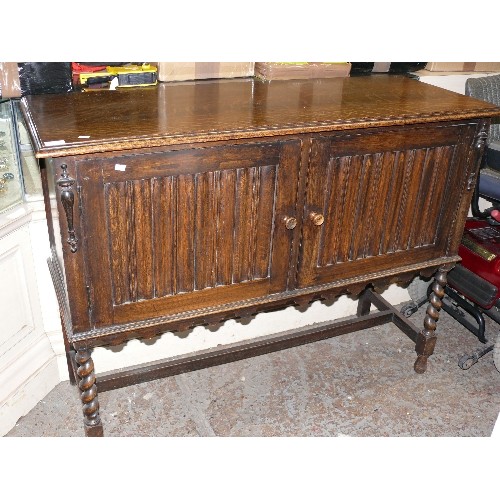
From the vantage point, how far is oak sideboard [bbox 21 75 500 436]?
5.96ft

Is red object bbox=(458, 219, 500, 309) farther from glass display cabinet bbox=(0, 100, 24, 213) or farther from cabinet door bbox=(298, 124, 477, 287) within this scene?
glass display cabinet bbox=(0, 100, 24, 213)

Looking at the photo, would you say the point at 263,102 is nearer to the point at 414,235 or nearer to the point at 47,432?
the point at 414,235

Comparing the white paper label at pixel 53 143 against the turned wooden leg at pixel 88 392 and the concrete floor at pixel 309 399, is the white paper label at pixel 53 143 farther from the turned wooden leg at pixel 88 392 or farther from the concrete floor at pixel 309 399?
the concrete floor at pixel 309 399

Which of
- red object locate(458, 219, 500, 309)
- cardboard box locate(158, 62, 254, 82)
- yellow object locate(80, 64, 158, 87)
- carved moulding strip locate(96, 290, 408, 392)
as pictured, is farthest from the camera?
red object locate(458, 219, 500, 309)

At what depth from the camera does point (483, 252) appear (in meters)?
2.98

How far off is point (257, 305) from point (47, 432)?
1161mm

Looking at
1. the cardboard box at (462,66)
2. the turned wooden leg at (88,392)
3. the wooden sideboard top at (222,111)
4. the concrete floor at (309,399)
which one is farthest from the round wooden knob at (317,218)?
the cardboard box at (462,66)

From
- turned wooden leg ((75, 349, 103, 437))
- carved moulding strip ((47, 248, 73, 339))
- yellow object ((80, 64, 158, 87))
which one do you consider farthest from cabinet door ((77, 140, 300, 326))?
yellow object ((80, 64, 158, 87))

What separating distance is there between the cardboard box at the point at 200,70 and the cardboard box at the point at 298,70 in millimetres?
77

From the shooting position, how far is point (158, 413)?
8.96 feet

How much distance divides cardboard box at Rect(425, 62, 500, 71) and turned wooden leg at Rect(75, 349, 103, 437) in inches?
91.8

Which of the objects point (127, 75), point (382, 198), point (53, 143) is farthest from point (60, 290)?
point (382, 198)

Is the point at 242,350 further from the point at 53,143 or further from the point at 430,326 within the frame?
the point at 53,143

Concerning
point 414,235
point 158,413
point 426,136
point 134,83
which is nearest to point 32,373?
point 158,413
